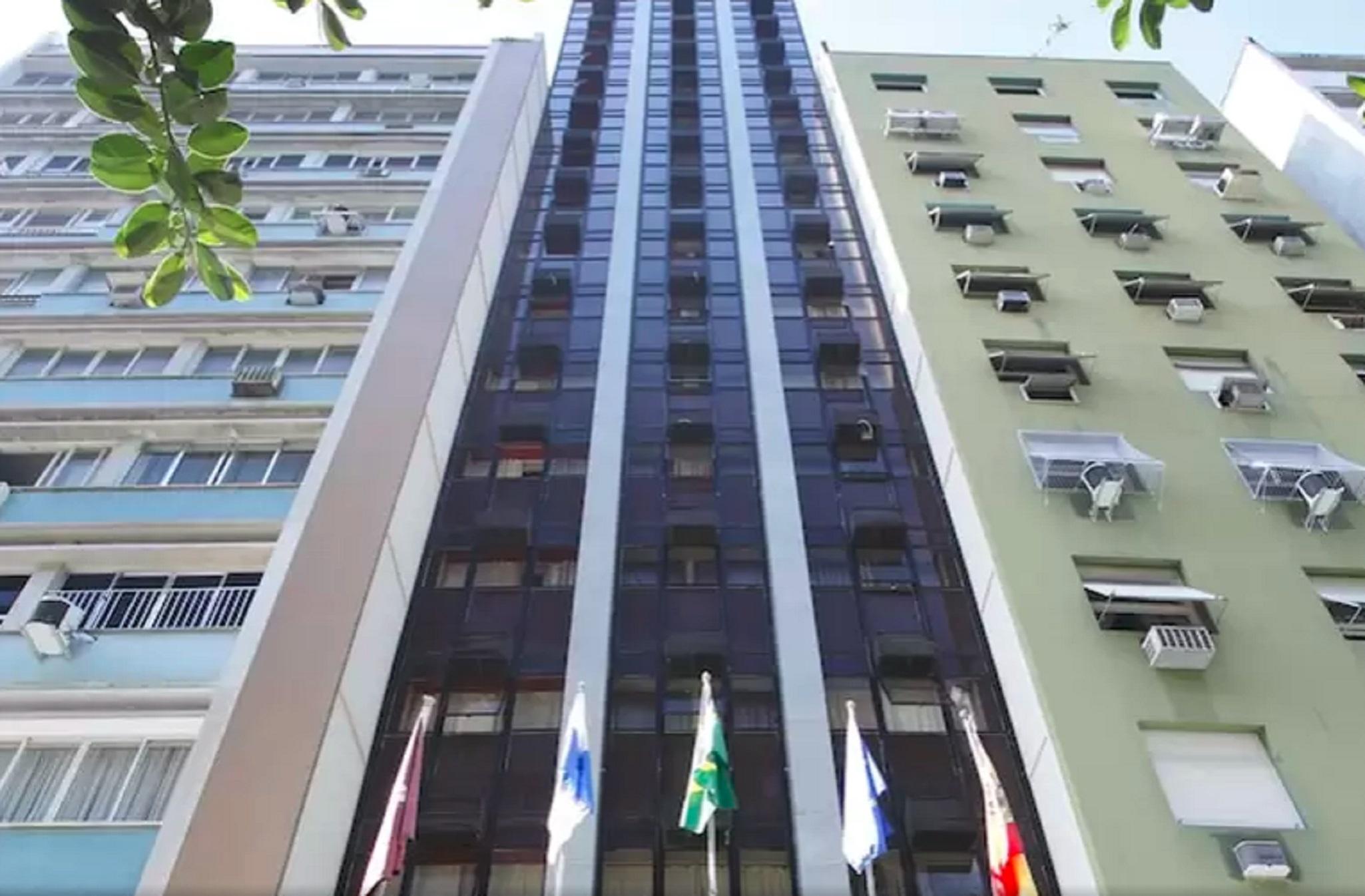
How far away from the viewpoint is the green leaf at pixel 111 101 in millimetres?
3523

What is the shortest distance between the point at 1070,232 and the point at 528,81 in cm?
1384

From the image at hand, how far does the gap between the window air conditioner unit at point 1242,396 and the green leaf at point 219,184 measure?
16415 millimetres

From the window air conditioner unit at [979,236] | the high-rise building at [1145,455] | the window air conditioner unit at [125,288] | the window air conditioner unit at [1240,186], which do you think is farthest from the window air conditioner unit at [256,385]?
the window air conditioner unit at [1240,186]

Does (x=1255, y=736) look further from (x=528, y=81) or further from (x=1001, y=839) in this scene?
(x=528, y=81)

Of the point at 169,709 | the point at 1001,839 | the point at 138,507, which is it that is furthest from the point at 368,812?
the point at 1001,839

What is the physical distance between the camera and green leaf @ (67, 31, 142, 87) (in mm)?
3498

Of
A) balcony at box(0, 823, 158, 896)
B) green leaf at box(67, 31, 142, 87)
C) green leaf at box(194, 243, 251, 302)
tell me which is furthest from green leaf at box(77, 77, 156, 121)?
balcony at box(0, 823, 158, 896)

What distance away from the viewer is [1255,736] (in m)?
12.3

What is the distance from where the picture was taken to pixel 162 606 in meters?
14.2

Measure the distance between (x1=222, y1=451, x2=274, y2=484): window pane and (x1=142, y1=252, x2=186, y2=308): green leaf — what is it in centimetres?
1304

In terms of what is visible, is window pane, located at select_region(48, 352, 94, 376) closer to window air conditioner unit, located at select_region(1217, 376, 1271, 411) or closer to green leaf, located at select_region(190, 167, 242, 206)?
green leaf, located at select_region(190, 167, 242, 206)

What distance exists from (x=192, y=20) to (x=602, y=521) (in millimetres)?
12447

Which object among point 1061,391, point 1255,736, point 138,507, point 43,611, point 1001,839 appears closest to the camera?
point 1001,839

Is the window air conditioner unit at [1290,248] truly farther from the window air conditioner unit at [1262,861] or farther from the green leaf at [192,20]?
the green leaf at [192,20]
